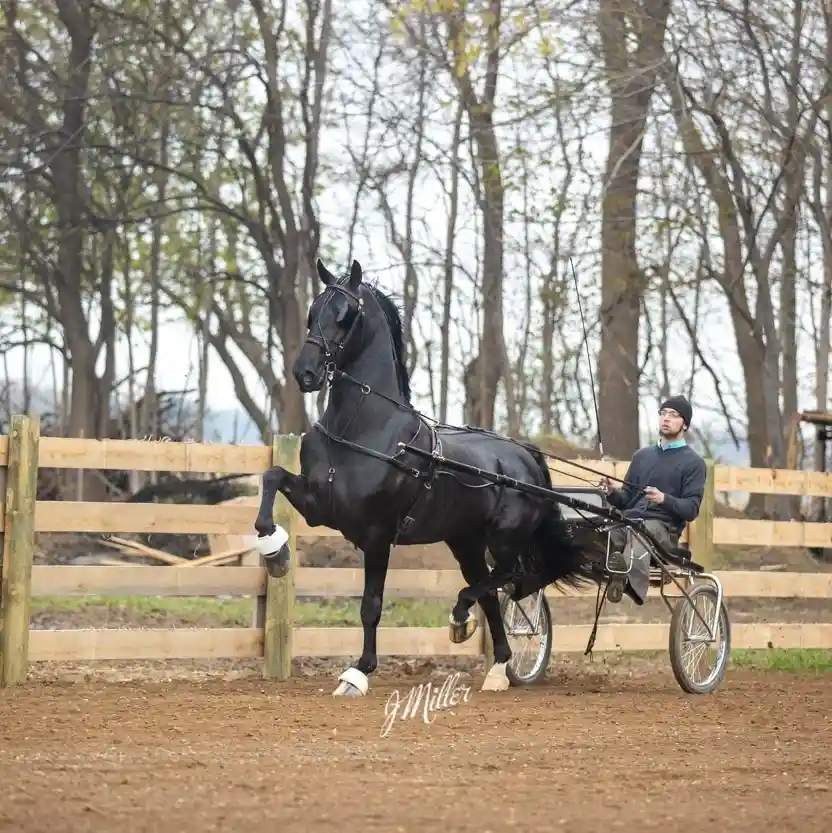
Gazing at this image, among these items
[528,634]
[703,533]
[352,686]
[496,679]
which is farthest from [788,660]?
[352,686]

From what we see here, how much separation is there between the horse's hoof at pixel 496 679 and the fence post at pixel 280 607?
1.24m

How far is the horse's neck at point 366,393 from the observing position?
833 cm

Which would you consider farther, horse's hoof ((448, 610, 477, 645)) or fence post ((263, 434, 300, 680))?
fence post ((263, 434, 300, 680))

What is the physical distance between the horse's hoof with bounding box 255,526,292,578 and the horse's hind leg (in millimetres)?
1354

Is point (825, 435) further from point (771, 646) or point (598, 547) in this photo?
point (598, 547)

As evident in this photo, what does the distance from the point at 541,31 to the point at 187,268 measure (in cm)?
1450

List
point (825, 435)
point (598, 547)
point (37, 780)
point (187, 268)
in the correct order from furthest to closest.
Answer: point (187, 268), point (825, 435), point (598, 547), point (37, 780)

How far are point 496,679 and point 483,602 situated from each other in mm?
474

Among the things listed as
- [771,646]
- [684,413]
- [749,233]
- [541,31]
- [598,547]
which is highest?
[541,31]

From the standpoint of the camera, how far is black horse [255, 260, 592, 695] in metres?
8.15

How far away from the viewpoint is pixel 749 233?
661 inches

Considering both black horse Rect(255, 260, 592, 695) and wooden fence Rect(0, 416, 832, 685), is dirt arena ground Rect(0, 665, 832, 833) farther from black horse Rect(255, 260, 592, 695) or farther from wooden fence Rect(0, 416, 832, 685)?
black horse Rect(255, 260, 592, 695)

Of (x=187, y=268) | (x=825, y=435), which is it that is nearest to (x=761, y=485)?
(x=825, y=435)

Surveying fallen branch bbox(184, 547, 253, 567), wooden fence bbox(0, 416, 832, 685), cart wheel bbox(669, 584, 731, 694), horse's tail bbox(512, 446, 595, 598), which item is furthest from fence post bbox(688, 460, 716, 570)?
fallen branch bbox(184, 547, 253, 567)
